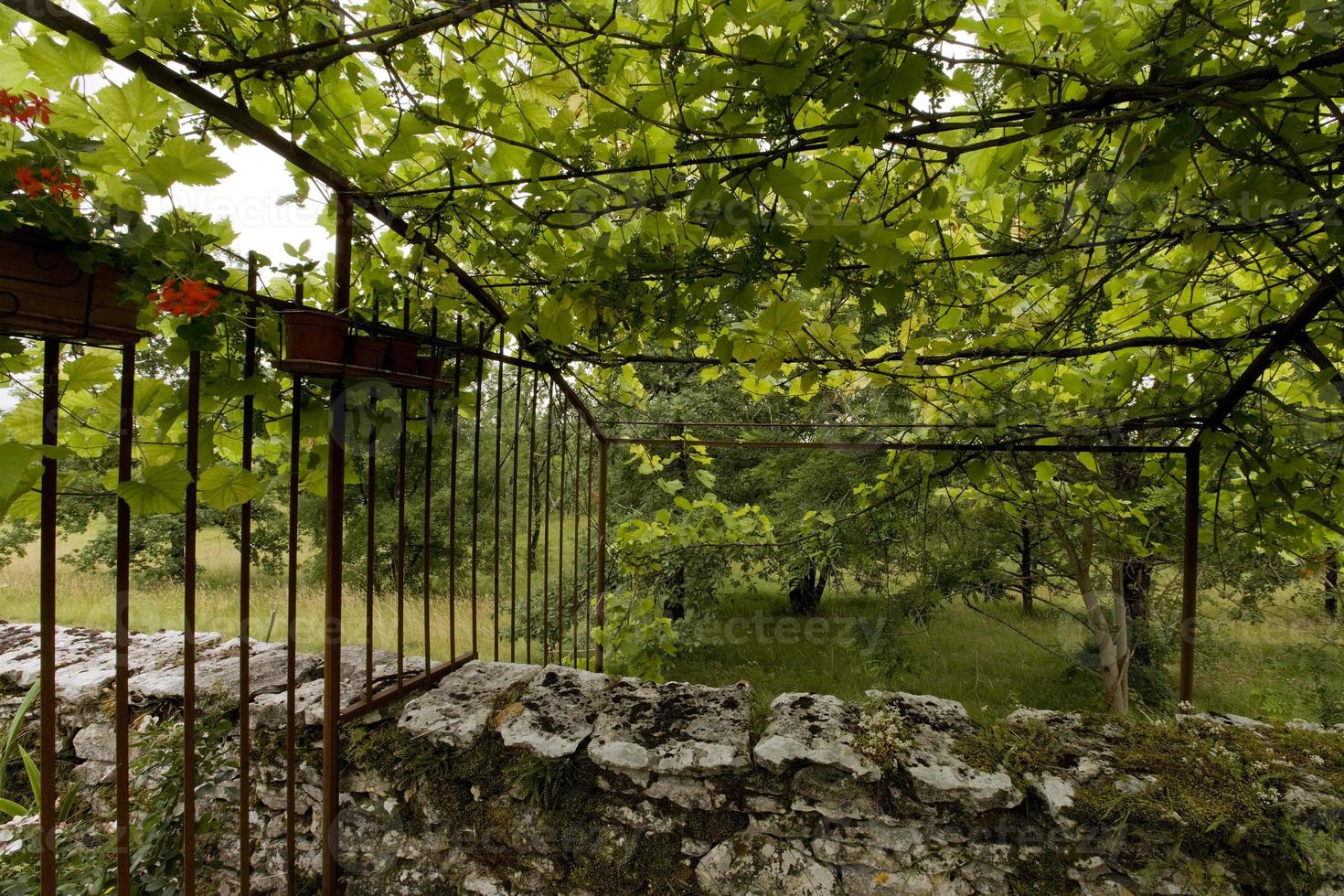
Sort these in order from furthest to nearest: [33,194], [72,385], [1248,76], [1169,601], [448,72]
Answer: [1169,601]
[448,72]
[72,385]
[1248,76]
[33,194]

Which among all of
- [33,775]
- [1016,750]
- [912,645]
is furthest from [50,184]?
[912,645]

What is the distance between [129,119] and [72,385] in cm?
47

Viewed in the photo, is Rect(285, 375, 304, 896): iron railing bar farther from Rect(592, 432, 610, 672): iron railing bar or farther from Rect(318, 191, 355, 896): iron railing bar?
Rect(592, 432, 610, 672): iron railing bar

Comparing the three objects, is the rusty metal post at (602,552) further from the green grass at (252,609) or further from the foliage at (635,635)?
the green grass at (252,609)

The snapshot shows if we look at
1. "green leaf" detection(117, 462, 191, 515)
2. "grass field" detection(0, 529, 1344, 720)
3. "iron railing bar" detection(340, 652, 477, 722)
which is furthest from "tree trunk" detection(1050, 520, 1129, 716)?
"green leaf" detection(117, 462, 191, 515)

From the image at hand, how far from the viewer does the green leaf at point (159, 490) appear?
3.03 feet

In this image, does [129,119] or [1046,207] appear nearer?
[129,119]

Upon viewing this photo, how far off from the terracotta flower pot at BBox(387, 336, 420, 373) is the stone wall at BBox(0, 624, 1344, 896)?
92cm

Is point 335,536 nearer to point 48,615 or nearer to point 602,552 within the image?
point 48,615

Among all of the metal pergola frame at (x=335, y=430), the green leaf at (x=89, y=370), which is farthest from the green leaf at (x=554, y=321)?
the green leaf at (x=89, y=370)

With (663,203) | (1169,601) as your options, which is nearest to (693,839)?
(663,203)

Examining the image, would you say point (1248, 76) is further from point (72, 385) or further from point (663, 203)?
point (72, 385)

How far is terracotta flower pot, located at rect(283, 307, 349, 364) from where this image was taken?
1146mm

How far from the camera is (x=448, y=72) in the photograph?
1200 millimetres
